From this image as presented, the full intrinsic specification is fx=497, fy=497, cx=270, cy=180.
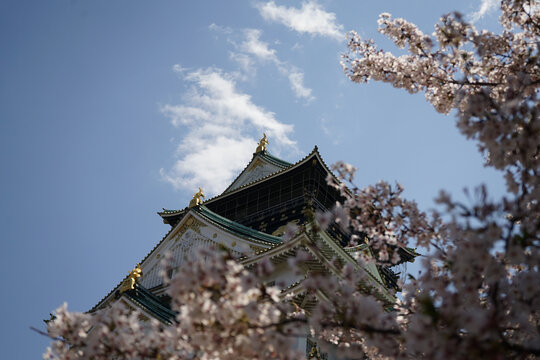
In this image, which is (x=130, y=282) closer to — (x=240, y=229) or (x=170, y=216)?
(x=240, y=229)

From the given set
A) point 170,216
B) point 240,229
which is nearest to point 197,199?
point 240,229

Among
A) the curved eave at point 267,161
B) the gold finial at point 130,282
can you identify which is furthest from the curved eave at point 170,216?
the gold finial at point 130,282

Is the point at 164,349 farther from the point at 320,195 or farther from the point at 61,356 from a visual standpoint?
the point at 320,195

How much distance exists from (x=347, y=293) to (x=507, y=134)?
2.32 m

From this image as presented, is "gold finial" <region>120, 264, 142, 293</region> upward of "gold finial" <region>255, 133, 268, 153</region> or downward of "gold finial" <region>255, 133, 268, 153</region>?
downward

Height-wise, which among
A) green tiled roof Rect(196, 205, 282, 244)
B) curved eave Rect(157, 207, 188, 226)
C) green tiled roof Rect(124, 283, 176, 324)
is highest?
curved eave Rect(157, 207, 188, 226)

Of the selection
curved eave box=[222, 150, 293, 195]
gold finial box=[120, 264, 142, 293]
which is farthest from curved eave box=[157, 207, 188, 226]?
gold finial box=[120, 264, 142, 293]

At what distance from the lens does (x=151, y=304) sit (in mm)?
15945

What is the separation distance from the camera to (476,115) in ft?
17.2

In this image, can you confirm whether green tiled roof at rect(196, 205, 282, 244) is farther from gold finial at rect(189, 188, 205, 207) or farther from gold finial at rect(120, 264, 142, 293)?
gold finial at rect(120, 264, 142, 293)

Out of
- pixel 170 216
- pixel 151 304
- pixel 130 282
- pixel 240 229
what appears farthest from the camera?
pixel 170 216

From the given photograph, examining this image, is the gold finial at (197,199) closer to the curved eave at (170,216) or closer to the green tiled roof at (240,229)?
the green tiled roof at (240,229)

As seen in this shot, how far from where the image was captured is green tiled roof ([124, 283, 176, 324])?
15227 mm

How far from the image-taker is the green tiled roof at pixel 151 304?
15227mm
